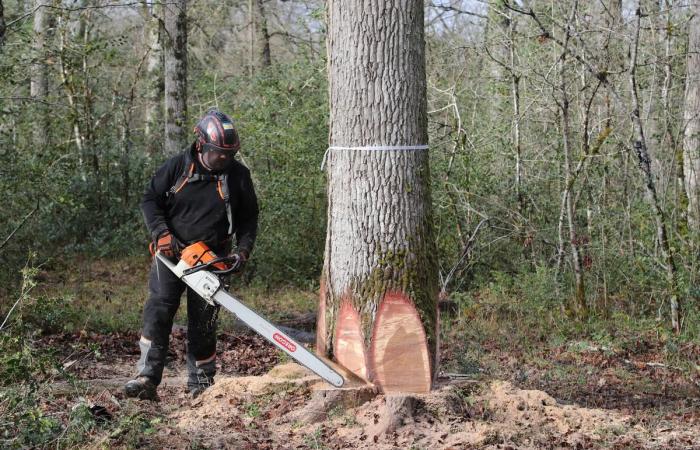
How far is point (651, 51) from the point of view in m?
10.3

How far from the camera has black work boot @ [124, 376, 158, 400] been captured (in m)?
5.65

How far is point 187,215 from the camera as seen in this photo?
5875 millimetres

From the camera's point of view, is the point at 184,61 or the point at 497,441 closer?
the point at 497,441

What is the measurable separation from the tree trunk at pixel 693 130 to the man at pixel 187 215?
5.67 meters

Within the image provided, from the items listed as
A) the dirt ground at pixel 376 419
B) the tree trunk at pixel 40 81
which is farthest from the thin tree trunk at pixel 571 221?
the tree trunk at pixel 40 81

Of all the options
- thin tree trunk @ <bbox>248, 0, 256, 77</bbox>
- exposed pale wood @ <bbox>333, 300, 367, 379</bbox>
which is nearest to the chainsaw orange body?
exposed pale wood @ <bbox>333, 300, 367, 379</bbox>

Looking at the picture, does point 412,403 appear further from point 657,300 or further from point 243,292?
point 243,292

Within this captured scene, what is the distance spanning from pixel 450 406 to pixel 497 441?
0.43 meters

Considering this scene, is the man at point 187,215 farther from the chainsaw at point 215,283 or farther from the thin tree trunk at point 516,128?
the thin tree trunk at point 516,128

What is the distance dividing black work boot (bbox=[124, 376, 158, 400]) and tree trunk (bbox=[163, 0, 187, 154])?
340 inches

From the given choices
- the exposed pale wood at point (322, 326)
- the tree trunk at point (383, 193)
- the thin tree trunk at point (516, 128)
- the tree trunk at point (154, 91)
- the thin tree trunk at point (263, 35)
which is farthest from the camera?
the thin tree trunk at point (263, 35)

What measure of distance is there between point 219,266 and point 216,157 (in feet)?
2.65

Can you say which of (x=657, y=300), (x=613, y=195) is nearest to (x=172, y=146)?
(x=613, y=195)

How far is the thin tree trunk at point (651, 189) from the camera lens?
8027 mm
